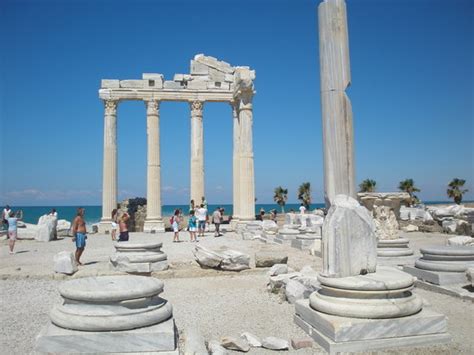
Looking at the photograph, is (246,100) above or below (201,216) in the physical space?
above

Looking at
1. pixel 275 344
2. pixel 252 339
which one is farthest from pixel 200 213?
pixel 275 344

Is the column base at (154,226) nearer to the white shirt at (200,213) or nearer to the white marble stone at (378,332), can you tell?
the white shirt at (200,213)

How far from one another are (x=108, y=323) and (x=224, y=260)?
21.0 ft

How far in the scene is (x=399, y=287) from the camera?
5.90 meters

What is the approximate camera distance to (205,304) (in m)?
8.48

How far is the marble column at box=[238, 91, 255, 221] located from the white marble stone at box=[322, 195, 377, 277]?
18453 mm

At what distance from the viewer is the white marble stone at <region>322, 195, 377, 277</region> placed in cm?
633

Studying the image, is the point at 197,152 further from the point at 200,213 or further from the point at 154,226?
the point at 200,213

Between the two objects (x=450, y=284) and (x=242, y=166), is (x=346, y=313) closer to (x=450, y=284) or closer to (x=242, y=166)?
(x=450, y=284)

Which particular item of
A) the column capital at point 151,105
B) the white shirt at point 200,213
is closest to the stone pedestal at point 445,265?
the white shirt at point 200,213

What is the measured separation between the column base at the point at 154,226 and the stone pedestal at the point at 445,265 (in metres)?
17.7

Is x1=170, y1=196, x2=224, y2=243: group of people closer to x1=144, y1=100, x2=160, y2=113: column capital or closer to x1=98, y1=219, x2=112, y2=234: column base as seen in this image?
x1=98, y1=219, x2=112, y2=234: column base

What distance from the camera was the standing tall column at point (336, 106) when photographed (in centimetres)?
705

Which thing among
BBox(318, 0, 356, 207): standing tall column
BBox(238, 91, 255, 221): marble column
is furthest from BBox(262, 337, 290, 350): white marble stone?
BBox(238, 91, 255, 221): marble column
